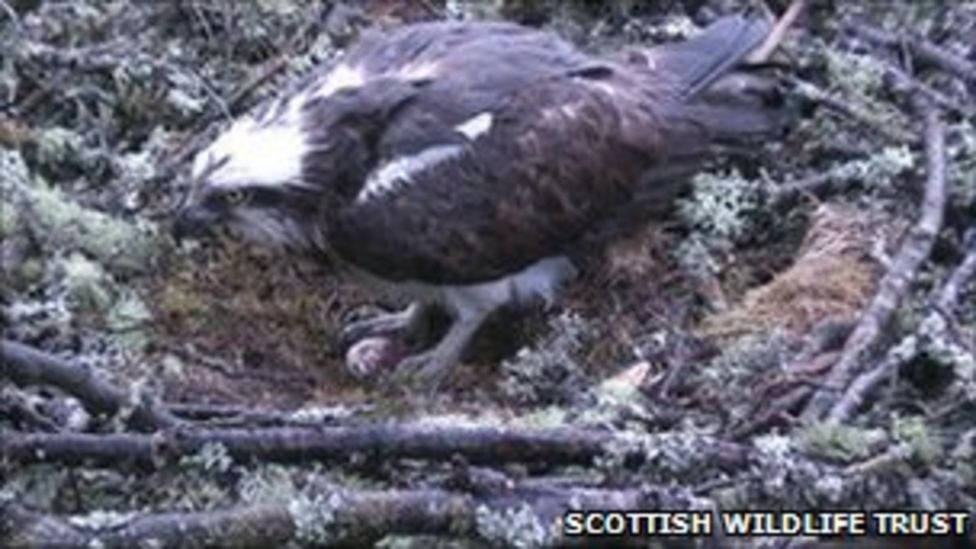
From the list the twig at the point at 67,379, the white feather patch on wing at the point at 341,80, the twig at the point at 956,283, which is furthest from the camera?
the white feather patch on wing at the point at 341,80

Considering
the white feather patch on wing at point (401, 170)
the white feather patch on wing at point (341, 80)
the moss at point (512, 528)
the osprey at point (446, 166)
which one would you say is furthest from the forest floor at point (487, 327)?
the white feather patch on wing at point (341, 80)

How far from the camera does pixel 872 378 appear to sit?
4.06 metres

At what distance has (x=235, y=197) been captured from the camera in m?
4.51

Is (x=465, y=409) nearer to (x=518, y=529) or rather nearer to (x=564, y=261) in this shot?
(x=564, y=261)

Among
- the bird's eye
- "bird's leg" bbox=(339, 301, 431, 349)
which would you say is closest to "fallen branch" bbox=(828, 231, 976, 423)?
"bird's leg" bbox=(339, 301, 431, 349)

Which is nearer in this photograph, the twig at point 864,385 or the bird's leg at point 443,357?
the twig at point 864,385

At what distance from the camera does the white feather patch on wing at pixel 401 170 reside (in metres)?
4.52

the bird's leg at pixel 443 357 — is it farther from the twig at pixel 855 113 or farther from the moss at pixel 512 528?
the moss at pixel 512 528

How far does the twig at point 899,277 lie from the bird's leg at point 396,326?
1.24 meters

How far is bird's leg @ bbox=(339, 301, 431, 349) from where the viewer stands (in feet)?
16.0

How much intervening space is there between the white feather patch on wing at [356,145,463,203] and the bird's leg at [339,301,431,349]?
1.51ft

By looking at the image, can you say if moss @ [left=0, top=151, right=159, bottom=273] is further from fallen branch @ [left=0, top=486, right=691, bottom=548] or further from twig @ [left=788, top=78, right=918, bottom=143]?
twig @ [left=788, top=78, right=918, bottom=143]

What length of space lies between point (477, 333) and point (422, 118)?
629 mm

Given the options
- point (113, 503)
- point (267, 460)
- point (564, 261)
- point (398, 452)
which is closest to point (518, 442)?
point (398, 452)
